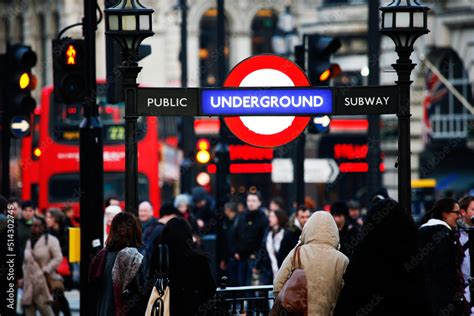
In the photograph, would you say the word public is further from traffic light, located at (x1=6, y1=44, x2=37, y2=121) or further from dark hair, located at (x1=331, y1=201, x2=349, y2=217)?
traffic light, located at (x1=6, y1=44, x2=37, y2=121)

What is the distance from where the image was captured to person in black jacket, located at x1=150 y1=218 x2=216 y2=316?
1034cm

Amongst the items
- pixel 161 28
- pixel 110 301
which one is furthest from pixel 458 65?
pixel 110 301

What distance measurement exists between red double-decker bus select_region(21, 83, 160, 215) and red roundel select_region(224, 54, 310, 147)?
1914 cm

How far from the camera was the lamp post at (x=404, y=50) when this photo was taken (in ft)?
36.8

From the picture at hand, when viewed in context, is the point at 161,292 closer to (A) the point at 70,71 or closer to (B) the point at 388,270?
(B) the point at 388,270

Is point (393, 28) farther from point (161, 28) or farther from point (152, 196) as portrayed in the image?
point (161, 28)

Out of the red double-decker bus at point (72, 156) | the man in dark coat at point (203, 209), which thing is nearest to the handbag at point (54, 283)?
the man in dark coat at point (203, 209)

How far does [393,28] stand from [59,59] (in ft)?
12.2

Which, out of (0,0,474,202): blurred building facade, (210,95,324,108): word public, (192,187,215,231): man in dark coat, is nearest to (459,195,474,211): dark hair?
(210,95,324,108): word public

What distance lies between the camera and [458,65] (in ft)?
120

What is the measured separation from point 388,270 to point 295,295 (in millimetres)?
620

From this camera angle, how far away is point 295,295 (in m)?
9.17

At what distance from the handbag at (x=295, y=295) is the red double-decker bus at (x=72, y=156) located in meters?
21.5

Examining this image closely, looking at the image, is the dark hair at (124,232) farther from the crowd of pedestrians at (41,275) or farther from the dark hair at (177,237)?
the crowd of pedestrians at (41,275)
